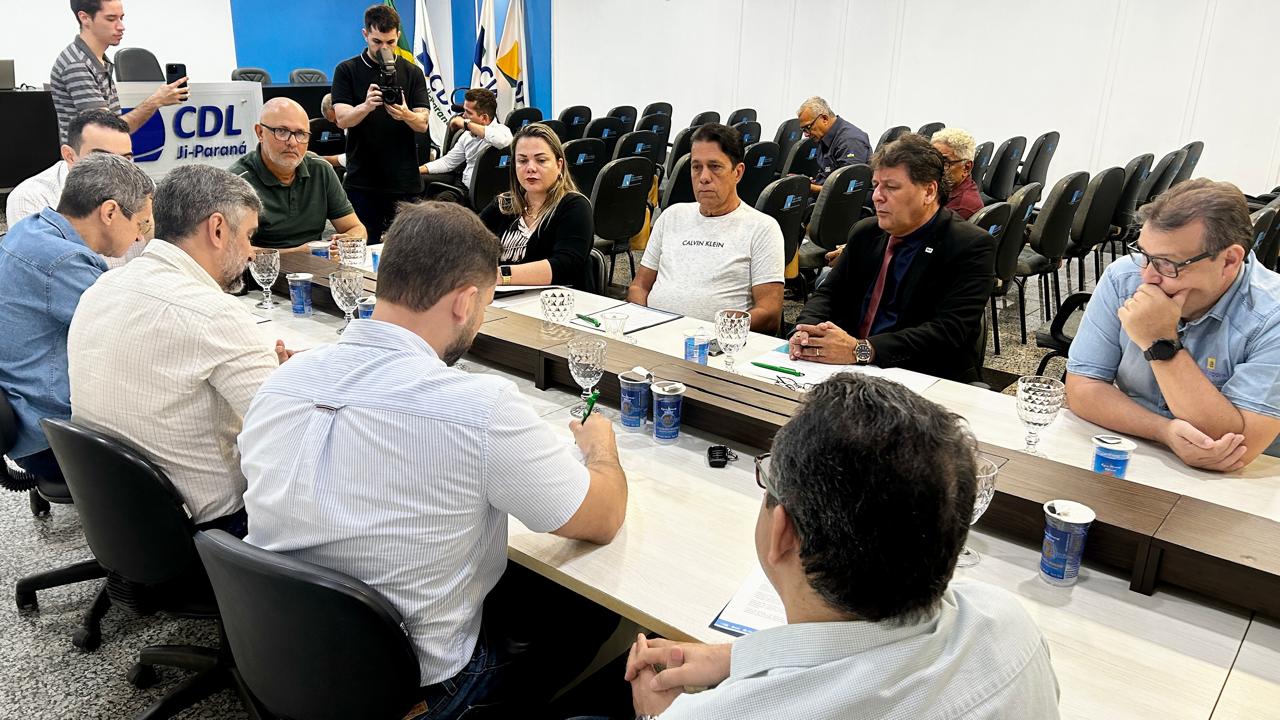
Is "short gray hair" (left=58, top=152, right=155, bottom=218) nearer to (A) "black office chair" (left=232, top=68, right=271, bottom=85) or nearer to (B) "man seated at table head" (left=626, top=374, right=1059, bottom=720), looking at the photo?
(B) "man seated at table head" (left=626, top=374, right=1059, bottom=720)

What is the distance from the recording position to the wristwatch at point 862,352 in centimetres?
256

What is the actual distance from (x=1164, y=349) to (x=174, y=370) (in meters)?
2.14

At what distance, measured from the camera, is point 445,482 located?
4.51ft

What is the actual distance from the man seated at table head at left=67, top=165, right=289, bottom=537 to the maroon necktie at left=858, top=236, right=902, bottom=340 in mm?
1898

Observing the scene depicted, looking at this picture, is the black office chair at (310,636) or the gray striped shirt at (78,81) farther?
the gray striped shirt at (78,81)

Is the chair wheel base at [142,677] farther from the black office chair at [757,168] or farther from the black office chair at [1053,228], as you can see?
the black office chair at [757,168]

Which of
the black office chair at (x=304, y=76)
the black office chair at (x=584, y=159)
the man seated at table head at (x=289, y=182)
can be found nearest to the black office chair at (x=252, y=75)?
the black office chair at (x=304, y=76)

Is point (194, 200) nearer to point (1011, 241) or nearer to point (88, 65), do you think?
point (88, 65)

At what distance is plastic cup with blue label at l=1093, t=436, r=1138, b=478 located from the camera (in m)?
1.83

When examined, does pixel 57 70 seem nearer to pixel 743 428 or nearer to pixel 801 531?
pixel 743 428

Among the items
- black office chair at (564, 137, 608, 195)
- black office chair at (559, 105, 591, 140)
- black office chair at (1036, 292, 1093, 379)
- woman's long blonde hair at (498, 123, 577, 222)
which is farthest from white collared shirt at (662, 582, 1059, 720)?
black office chair at (559, 105, 591, 140)

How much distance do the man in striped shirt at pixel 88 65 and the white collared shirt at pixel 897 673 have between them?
4.59 m

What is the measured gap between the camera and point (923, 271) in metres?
2.83

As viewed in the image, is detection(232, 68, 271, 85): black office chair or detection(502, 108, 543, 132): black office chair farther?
detection(232, 68, 271, 85): black office chair
